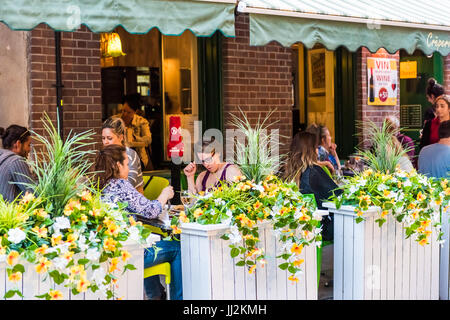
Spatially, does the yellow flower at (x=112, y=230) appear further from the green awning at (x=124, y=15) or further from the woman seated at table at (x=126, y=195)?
the green awning at (x=124, y=15)

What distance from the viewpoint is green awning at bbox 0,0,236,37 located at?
4.43 meters

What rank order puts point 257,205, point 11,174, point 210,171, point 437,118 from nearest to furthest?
point 257,205, point 11,174, point 210,171, point 437,118

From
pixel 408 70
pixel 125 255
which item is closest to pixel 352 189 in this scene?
pixel 125 255

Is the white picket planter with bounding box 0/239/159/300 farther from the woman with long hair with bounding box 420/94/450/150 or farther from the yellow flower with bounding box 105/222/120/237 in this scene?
the woman with long hair with bounding box 420/94/450/150

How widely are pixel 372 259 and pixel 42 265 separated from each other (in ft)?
7.58

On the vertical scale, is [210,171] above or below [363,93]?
below

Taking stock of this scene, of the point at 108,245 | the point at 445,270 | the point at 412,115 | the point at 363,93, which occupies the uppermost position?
the point at 363,93

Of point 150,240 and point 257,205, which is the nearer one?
point 150,240

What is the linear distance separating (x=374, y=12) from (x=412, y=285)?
2.79 m

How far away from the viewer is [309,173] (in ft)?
18.0

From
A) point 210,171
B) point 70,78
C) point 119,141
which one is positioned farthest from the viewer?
point 70,78

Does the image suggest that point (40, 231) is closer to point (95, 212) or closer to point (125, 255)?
point (95, 212)

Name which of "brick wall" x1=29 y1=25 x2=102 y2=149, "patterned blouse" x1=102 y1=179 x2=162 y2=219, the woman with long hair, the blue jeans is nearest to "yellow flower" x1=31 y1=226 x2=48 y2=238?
the blue jeans

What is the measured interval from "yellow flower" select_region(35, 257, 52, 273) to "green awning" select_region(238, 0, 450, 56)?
2918 mm
